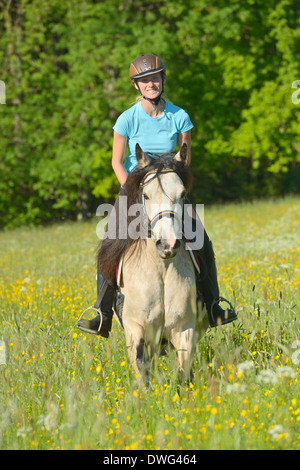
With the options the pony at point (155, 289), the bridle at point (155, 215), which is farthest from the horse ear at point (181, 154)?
the bridle at point (155, 215)

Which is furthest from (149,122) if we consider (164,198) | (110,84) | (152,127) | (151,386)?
(110,84)

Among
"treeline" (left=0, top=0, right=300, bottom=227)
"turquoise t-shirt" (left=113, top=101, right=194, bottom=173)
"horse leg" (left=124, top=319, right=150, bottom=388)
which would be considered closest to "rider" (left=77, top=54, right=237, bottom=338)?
"turquoise t-shirt" (left=113, top=101, right=194, bottom=173)

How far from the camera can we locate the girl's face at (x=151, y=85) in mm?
5379

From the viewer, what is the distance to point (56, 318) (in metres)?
7.57

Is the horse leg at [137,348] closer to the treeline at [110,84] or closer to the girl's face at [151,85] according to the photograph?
the girl's face at [151,85]

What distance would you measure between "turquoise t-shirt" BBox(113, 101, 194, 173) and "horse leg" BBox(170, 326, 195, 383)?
5.15ft

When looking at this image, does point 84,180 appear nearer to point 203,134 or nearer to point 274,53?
point 203,134

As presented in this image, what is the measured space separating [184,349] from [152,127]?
75.0 inches

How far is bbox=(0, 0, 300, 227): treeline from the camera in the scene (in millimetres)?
25981

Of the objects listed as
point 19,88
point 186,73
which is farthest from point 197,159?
point 19,88

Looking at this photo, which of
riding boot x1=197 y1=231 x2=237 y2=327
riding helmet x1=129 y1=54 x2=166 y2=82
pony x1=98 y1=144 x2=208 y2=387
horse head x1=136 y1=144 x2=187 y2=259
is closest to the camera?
horse head x1=136 y1=144 x2=187 y2=259

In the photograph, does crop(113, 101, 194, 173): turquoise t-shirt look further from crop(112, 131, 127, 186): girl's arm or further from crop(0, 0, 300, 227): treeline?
crop(0, 0, 300, 227): treeline

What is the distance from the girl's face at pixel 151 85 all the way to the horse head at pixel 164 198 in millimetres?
694

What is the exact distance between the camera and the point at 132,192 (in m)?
4.99
